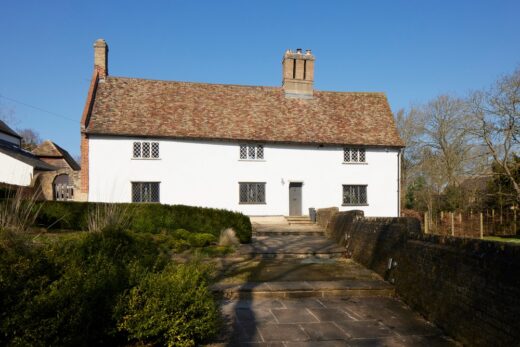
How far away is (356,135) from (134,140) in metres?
14.8

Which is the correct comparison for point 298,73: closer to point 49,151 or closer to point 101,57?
point 101,57

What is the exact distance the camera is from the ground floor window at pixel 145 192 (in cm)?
2275

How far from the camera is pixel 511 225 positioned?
2517cm

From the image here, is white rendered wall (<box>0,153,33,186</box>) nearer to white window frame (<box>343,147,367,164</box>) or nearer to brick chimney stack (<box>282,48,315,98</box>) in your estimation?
brick chimney stack (<box>282,48,315,98</box>)

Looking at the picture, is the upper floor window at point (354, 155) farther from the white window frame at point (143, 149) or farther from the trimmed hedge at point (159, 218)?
the white window frame at point (143, 149)

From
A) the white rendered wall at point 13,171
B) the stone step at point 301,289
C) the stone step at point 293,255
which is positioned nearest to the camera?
the stone step at point 301,289

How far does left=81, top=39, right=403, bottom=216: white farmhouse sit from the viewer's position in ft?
74.0

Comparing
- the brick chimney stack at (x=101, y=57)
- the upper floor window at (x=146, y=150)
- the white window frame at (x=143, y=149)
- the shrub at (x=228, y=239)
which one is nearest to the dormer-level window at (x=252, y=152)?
the white window frame at (x=143, y=149)

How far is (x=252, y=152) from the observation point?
24484mm

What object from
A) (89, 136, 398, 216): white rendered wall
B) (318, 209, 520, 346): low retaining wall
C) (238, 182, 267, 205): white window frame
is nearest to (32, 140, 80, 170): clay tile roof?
(89, 136, 398, 216): white rendered wall

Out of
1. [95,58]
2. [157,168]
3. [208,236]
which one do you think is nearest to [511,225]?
[208,236]

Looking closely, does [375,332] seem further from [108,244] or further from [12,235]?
[12,235]

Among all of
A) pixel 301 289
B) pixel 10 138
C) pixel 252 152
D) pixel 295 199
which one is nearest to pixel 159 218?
pixel 252 152

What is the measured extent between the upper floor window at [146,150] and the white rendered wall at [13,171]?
9.97 m
